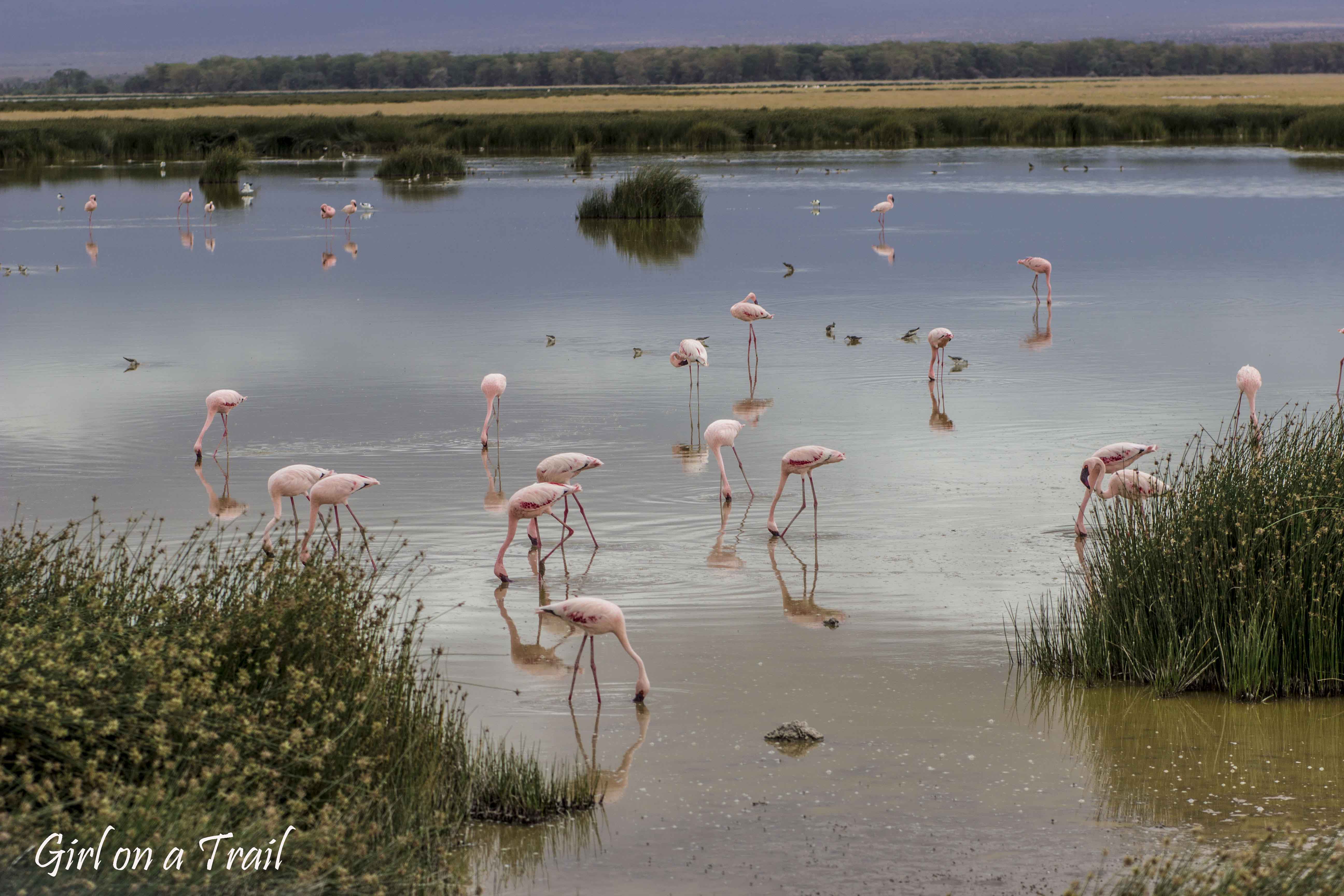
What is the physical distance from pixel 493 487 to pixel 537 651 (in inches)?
130

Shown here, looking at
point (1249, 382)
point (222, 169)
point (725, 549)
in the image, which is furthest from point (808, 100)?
point (725, 549)

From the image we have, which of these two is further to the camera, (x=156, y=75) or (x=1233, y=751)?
(x=156, y=75)

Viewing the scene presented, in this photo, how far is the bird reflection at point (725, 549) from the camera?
9.09m

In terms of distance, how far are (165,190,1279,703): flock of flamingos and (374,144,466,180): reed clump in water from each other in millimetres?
33037

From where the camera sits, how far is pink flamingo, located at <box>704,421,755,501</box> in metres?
10.4

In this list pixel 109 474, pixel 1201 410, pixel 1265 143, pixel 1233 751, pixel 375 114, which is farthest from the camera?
pixel 375 114

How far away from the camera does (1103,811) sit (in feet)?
19.1

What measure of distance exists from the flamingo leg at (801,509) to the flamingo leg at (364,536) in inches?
95.6

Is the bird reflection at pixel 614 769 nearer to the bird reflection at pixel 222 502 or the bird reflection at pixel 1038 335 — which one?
the bird reflection at pixel 222 502

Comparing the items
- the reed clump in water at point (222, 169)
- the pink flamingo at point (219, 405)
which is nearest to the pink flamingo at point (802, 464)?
the pink flamingo at point (219, 405)

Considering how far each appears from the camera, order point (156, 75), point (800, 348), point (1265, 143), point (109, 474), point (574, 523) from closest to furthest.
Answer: point (574, 523), point (109, 474), point (800, 348), point (1265, 143), point (156, 75)

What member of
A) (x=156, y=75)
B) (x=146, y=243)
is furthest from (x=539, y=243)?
(x=156, y=75)

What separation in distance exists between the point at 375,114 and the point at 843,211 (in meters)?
43.9

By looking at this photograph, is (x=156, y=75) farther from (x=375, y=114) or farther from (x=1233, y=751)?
(x=1233, y=751)
